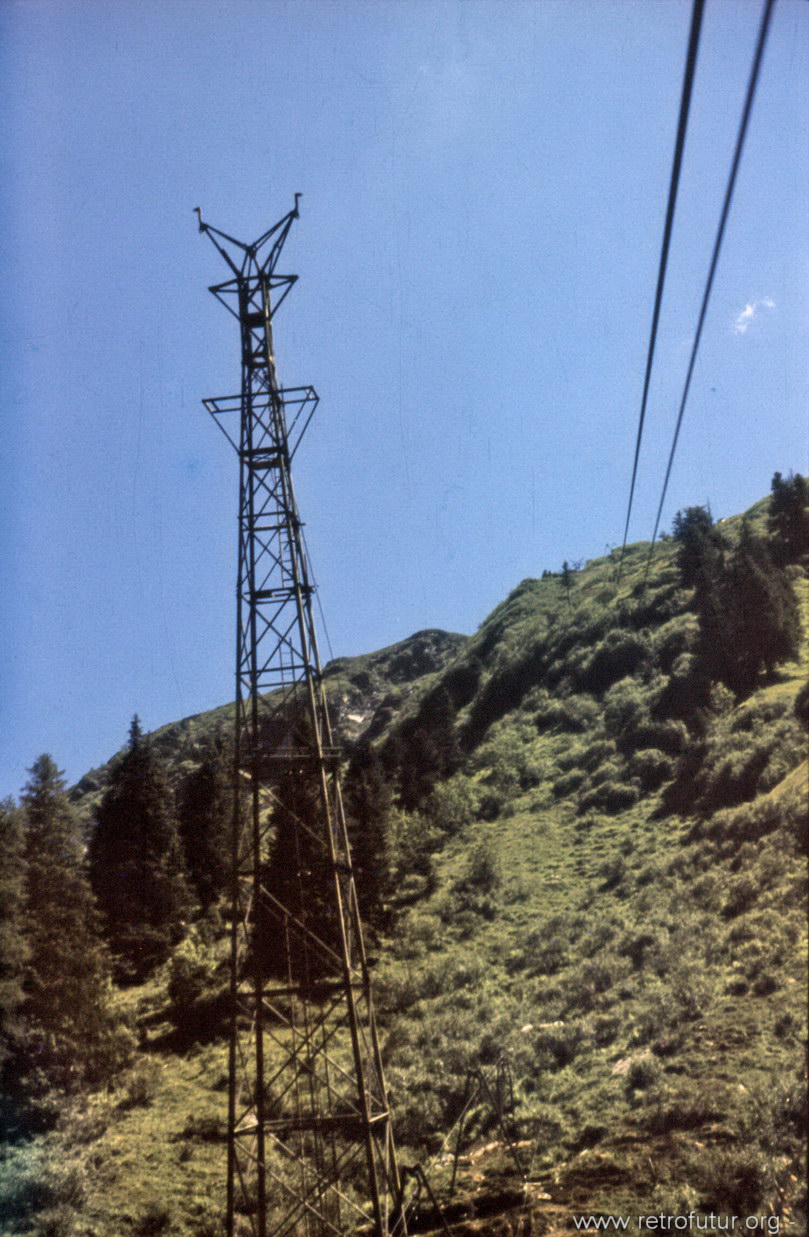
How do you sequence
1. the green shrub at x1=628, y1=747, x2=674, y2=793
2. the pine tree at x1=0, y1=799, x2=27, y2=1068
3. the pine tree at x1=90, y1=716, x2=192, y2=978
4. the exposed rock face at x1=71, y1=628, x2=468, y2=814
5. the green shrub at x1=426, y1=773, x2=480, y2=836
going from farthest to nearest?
1. the exposed rock face at x1=71, y1=628, x2=468, y2=814
2. the green shrub at x1=426, y1=773, x2=480, y2=836
3. the green shrub at x1=628, y1=747, x2=674, y2=793
4. the pine tree at x1=90, y1=716, x2=192, y2=978
5. the pine tree at x1=0, y1=799, x2=27, y2=1068

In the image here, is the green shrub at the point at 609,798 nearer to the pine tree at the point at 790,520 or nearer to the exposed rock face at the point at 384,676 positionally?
the pine tree at the point at 790,520

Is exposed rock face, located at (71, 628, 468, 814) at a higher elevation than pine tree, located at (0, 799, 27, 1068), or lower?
higher

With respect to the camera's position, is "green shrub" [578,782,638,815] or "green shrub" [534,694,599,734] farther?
"green shrub" [534,694,599,734]

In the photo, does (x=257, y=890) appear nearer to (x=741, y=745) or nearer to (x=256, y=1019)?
(x=256, y=1019)

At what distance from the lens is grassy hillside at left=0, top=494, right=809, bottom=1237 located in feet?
45.7

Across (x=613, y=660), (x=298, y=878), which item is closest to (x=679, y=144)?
(x=298, y=878)

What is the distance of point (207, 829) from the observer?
3981cm

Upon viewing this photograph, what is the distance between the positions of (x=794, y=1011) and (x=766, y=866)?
8.85 metres

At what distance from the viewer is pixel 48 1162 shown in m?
19.6

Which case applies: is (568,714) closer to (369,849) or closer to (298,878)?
(369,849)

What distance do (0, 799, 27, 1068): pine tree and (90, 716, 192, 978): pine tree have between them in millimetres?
7162

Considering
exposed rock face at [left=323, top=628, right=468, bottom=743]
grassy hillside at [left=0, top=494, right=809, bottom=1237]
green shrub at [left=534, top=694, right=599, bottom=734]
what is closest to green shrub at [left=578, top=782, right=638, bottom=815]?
grassy hillside at [left=0, top=494, right=809, bottom=1237]

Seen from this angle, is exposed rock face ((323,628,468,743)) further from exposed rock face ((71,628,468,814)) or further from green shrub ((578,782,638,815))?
green shrub ((578,782,638,815))

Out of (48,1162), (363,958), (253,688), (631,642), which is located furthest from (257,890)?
(631,642)
